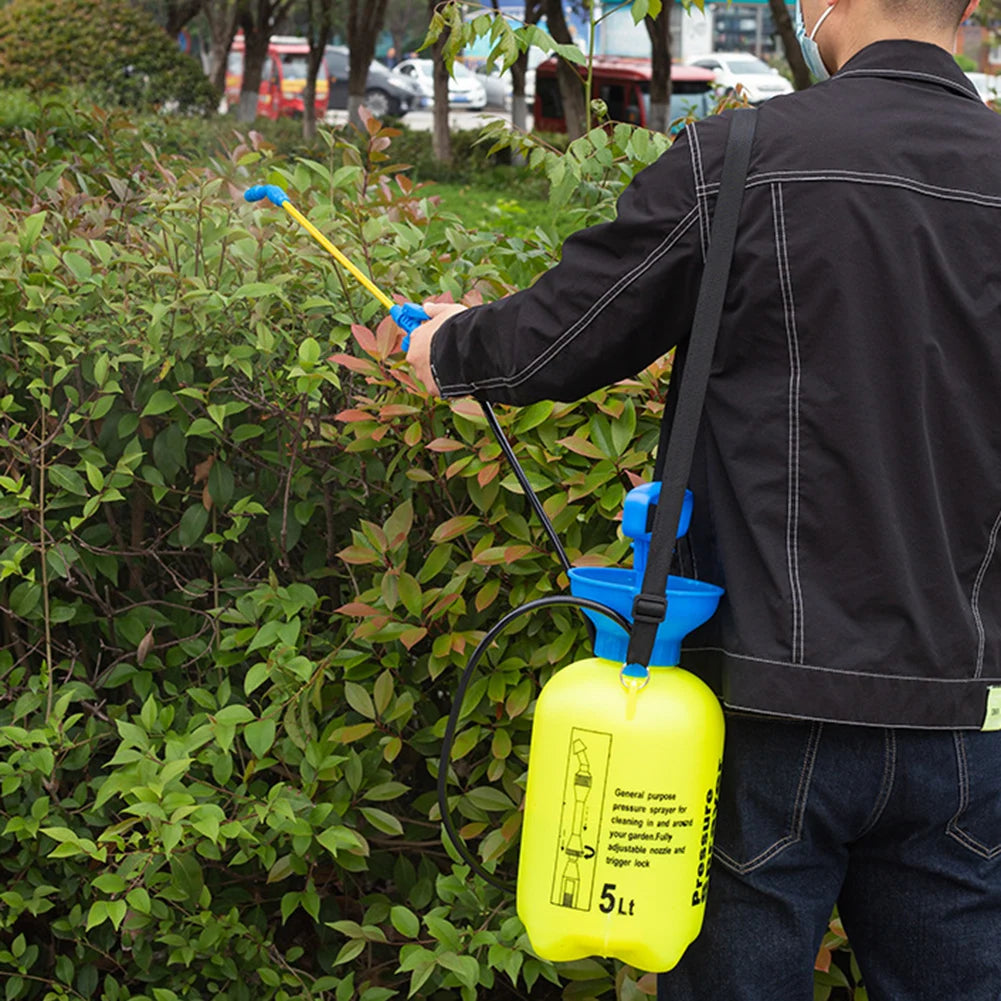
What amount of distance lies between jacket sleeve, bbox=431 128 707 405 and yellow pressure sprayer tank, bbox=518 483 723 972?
0.17 metres

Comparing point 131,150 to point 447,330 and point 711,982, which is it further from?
point 711,982

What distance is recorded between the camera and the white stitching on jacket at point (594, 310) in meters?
1.60

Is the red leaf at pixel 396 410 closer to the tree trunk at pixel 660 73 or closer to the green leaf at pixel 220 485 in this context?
the green leaf at pixel 220 485

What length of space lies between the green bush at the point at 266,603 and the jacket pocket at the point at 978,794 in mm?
613

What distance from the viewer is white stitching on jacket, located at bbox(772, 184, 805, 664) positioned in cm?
158

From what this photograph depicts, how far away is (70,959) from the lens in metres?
2.63

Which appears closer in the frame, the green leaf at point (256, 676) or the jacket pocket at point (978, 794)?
the jacket pocket at point (978, 794)

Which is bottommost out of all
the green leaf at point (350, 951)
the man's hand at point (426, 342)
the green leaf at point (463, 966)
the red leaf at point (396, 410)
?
the green leaf at point (350, 951)

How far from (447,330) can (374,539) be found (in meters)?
0.61

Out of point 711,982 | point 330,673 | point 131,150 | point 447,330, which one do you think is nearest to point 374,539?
point 330,673

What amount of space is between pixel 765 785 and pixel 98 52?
18435 mm

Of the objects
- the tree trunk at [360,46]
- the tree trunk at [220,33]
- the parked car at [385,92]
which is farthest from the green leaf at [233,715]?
the parked car at [385,92]

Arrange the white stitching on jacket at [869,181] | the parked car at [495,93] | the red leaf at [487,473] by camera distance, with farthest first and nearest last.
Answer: the parked car at [495,93] → the red leaf at [487,473] → the white stitching on jacket at [869,181]

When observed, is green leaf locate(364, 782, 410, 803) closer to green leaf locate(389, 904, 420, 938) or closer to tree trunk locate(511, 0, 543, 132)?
green leaf locate(389, 904, 420, 938)
